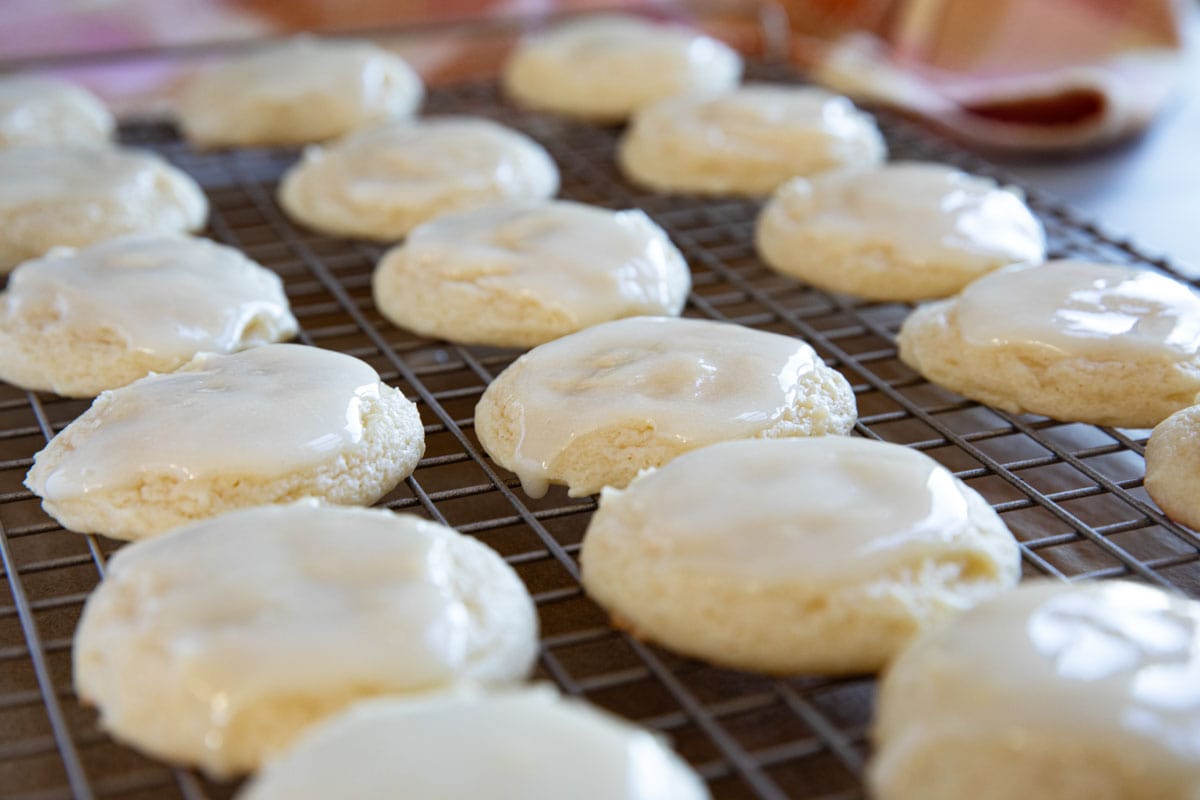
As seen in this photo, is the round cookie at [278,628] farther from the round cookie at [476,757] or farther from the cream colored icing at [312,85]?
the cream colored icing at [312,85]

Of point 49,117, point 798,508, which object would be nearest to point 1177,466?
point 798,508

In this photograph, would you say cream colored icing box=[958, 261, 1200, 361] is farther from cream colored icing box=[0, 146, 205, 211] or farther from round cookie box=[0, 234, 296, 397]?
cream colored icing box=[0, 146, 205, 211]

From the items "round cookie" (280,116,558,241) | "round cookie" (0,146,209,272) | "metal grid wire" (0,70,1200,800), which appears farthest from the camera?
"round cookie" (280,116,558,241)

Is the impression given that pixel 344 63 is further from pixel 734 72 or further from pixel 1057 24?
pixel 1057 24

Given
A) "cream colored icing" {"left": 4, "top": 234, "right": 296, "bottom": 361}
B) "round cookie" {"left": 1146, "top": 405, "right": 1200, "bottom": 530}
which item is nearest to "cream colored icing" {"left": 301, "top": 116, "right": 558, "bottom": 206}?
"cream colored icing" {"left": 4, "top": 234, "right": 296, "bottom": 361}

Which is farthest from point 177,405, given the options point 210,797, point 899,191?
point 899,191

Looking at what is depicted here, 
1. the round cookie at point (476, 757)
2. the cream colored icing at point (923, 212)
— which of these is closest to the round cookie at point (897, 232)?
the cream colored icing at point (923, 212)
